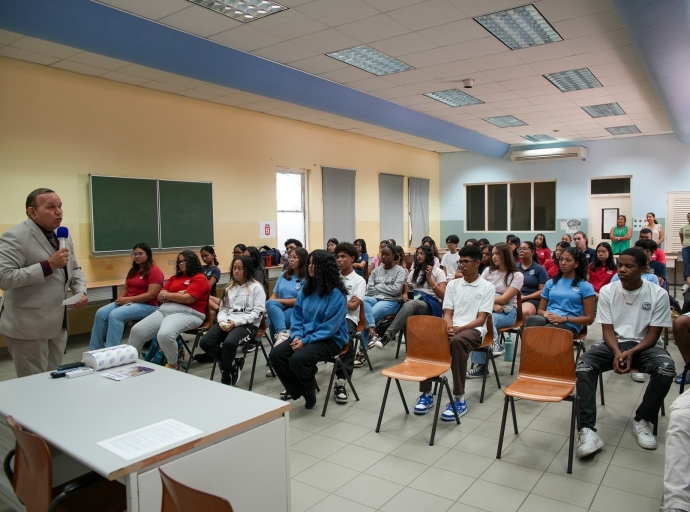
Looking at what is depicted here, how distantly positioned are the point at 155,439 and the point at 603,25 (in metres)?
5.31

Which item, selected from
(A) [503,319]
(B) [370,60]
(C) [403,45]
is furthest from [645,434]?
(B) [370,60]

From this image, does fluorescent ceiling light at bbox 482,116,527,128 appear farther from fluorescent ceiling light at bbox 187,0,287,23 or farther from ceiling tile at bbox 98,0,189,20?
ceiling tile at bbox 98,0,189,20

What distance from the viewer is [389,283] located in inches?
218

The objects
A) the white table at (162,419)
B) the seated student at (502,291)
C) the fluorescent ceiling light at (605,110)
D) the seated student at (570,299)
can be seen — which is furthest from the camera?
the fluorescent ceiling light at (605,110)

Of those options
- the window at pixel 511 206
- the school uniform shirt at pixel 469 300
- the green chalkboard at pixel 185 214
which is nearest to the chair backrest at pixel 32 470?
the school uniform shirt at pixel 469 300

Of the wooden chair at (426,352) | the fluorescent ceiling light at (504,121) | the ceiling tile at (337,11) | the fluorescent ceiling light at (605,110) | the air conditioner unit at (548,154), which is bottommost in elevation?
the wooden chair at (426,352)

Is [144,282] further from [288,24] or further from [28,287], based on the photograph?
[288,24]

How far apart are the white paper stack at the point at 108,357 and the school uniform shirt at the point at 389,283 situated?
3071 mm

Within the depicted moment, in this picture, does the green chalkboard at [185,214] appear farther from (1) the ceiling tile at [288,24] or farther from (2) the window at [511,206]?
(2) the window at [511,206]

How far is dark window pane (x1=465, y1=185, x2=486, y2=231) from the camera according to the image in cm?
1312

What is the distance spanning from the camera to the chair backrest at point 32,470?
175cm

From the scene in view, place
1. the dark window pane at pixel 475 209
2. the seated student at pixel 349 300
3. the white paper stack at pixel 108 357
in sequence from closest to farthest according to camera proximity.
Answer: the white paper stack at pixel 108 357 → the seated student at pixel 349 300 → the dark window pane at pixel 475 209

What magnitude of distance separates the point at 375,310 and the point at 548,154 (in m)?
8.26

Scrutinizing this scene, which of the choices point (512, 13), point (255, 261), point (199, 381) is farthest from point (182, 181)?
point (199, 381)
